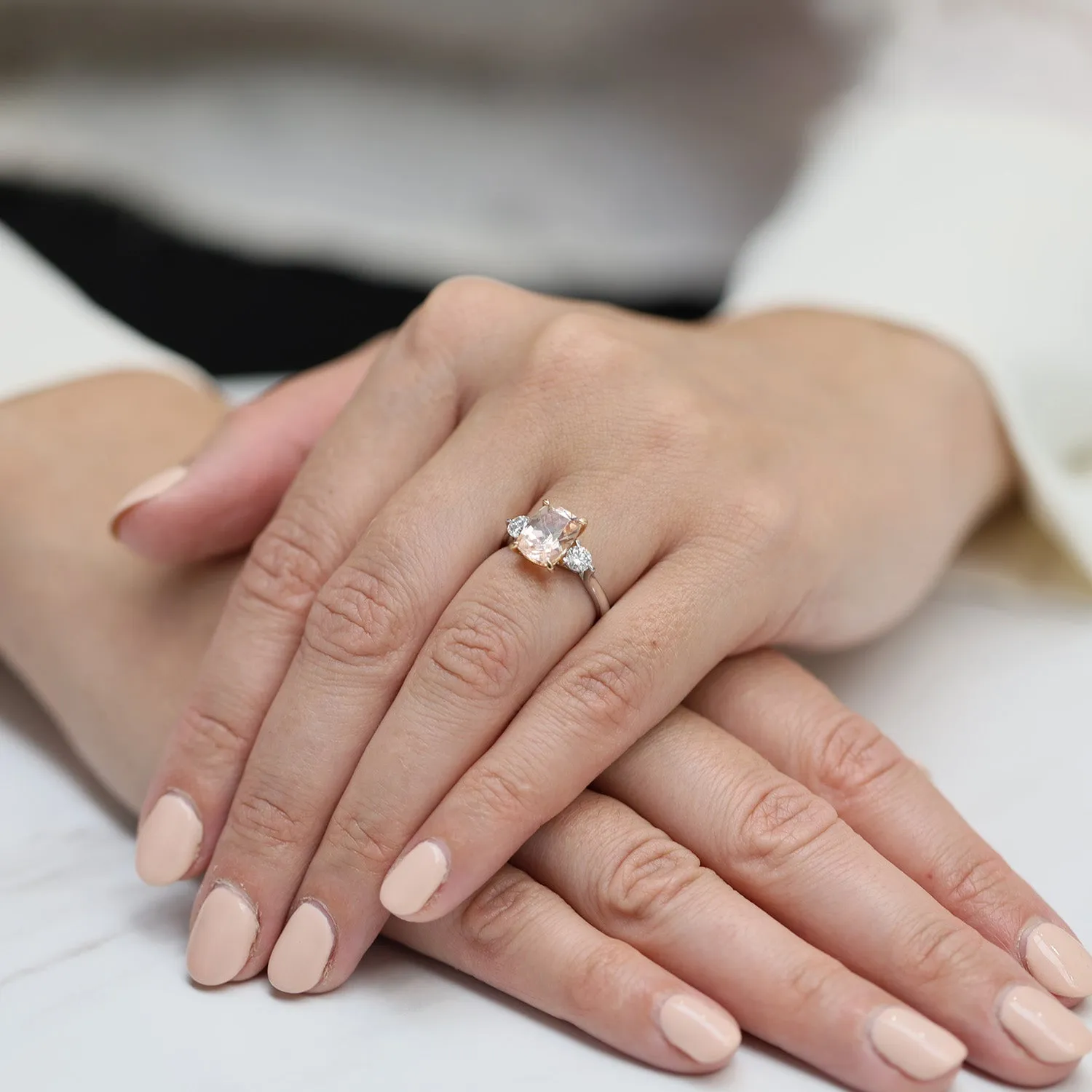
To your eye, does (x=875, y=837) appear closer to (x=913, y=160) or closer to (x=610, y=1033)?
(x=610, y=1033)

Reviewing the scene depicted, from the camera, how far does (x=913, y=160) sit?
1299 mm

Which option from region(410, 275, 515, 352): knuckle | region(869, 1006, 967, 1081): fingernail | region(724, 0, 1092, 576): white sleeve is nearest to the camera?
region(869, 1006, 967, 1081): fingernail

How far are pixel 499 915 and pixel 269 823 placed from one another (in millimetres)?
150

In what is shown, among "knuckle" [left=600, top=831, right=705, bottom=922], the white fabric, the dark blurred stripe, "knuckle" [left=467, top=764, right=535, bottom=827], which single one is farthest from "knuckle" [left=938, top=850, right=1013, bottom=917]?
the dark blurred stripe

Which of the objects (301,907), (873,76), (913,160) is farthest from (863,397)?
(873,76)

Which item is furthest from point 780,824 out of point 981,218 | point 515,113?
point 515,113

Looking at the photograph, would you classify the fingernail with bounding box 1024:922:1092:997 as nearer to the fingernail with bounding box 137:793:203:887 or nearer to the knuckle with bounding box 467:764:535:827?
the knuckle with bounding box 467:764:535:827

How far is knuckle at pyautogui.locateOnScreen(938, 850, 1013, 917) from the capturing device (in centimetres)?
67

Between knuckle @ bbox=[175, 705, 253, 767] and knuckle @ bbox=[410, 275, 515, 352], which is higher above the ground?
knuckle @ bbox=[410, 275, 515, 352]

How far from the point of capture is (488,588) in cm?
71

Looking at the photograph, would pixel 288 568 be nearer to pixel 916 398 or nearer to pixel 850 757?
pixel 850 757

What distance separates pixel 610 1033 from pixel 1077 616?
63 centimetres

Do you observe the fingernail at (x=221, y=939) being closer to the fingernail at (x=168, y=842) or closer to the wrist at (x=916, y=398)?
the fingernail at (x=168, y=842)

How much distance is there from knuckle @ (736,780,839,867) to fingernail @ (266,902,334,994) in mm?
248
